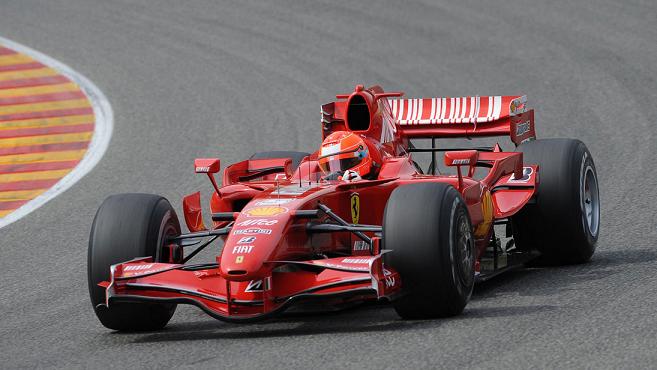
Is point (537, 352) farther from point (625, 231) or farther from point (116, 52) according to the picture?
point (116, 52)

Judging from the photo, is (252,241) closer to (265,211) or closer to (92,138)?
(265,211)

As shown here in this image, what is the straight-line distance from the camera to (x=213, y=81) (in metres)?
19.6

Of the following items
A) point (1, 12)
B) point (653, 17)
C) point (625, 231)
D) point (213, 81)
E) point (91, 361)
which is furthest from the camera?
point (1, 12)

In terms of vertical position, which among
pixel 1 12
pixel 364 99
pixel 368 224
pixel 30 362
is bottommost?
pixel 30 362

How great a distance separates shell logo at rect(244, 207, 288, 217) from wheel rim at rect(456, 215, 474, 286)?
1162 mm

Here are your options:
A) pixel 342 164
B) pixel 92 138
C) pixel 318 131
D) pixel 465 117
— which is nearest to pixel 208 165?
pixel 342 164

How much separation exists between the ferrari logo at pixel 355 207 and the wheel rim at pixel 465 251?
87 cm

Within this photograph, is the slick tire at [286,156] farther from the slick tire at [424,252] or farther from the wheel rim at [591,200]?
the slick tire at [424,252]

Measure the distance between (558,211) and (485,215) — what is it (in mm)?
839

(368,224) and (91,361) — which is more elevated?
(368,224)

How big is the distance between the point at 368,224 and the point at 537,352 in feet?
7.84

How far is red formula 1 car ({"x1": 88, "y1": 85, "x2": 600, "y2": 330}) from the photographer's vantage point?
8.08 m

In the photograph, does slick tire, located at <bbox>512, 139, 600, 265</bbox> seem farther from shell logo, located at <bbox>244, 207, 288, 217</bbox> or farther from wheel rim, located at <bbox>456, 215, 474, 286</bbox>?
shell logo, located at <bbox>244, 207, 288, 217</bbox>

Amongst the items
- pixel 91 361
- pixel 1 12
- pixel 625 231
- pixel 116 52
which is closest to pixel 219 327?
pixel 91 361
